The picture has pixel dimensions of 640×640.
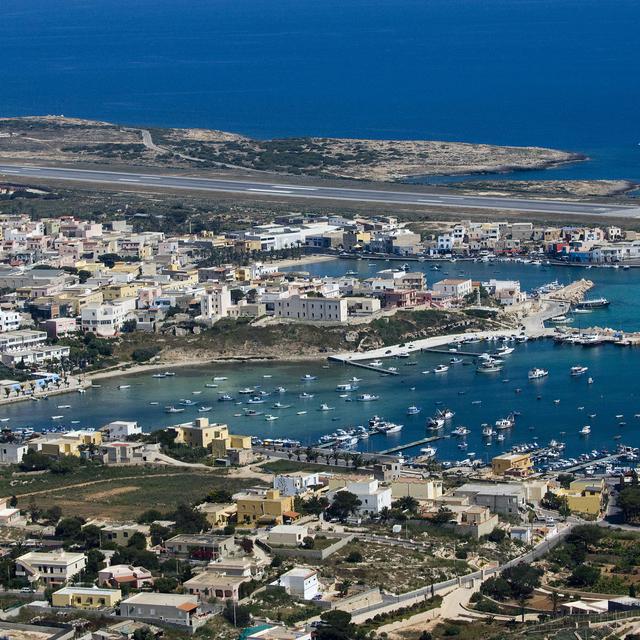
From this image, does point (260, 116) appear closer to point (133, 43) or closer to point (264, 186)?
point (264, 186)

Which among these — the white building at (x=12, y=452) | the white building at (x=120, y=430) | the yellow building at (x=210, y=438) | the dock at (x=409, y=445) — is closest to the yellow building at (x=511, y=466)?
the dock at (x=409, y=445)

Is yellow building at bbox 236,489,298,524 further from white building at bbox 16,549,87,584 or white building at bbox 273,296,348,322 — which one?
white building at bbox 273,296,348,322

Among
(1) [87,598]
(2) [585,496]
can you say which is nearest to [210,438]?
(2) [585,496]

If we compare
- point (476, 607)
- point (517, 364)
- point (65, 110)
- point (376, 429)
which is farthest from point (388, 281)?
point (65, 110)

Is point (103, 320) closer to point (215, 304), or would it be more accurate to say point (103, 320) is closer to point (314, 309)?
point (215, 304)

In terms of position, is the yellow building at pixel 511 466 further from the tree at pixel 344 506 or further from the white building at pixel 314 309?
the white building at pixel 314 309

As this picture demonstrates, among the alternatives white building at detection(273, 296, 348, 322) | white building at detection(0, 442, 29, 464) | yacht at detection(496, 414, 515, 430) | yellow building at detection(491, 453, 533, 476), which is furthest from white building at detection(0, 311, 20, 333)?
yellow building at detection(491, 453, 533, 476)
